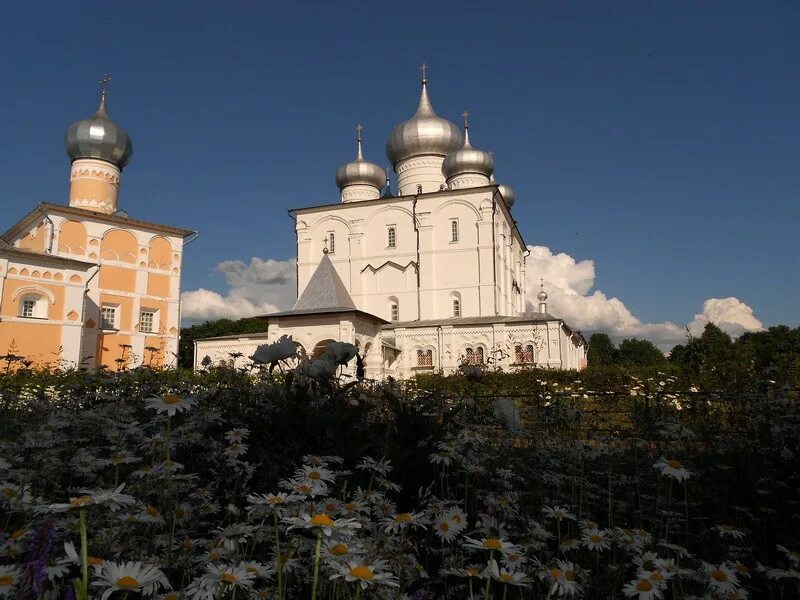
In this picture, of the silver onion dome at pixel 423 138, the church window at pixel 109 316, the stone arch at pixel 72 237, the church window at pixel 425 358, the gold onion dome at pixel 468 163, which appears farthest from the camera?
the silver onion dome at pixel 423 138

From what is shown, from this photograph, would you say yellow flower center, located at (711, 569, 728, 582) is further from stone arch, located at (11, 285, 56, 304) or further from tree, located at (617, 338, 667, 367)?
tree, located at (617, 338, 667, 367)

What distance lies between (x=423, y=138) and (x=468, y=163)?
12.9ft

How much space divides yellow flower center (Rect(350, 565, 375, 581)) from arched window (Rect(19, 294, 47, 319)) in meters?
25.2

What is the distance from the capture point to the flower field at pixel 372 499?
163 cm

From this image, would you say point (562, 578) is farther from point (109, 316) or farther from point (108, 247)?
point (108, 247)

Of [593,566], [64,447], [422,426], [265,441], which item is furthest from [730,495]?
[64,447]

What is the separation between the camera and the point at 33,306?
2270 cm

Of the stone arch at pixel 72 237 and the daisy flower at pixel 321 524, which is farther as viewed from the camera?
the stone arch at pixel 72 237

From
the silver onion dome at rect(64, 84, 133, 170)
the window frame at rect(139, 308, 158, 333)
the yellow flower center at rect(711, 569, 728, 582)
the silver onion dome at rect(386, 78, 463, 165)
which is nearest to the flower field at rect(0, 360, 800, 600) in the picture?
the yellow flower center at rect(711, 569, 728, 582)

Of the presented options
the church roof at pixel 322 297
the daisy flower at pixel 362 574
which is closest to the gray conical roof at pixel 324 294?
the church roof at pixel 322 297

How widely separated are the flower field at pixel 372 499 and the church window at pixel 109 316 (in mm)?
25762

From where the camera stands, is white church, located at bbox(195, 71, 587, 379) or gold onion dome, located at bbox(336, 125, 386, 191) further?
gold onion dome, located at bbox(336, 125, 386, 191)

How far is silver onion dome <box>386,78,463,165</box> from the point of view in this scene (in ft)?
114

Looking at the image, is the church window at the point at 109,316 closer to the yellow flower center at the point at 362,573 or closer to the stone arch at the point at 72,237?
the stone arch at the point at 72,237
